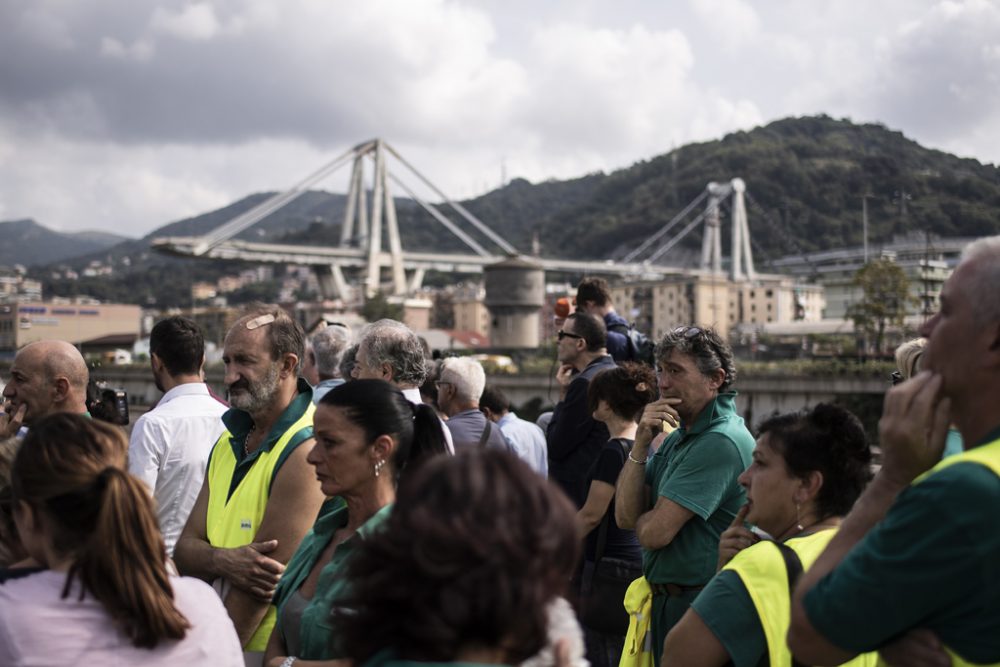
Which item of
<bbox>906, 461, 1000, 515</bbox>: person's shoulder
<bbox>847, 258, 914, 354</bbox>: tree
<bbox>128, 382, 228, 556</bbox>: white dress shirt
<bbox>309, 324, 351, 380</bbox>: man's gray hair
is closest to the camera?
<bbox>906, 461, 1000, 515</bbox>: person's shoulder

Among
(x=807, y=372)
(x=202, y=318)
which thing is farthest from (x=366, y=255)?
(x=807, y=372)

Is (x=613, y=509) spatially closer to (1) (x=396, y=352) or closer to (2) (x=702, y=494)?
(2) (x=702, y=494)

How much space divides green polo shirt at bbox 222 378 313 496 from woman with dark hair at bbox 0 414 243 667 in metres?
1.34

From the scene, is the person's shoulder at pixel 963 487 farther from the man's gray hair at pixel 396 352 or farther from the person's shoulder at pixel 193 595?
the man's gray hair at pixel 396 352

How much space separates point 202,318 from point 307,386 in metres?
124

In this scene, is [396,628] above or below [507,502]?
below

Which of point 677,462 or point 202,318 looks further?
point 202,318

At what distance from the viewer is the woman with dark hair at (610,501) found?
4305mm

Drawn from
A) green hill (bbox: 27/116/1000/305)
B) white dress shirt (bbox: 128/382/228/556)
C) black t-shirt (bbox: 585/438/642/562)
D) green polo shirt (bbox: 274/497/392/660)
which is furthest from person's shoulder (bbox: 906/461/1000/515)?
green hill (bbox: 27/116/1000/305)

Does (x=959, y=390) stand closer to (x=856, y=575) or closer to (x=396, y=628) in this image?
(x=856, y=575)

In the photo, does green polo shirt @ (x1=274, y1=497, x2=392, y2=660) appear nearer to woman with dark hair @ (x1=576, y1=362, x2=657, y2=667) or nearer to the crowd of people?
the crowd of people

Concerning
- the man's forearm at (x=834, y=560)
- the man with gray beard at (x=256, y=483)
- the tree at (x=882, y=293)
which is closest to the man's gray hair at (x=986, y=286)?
the man's forearm at (x=834, y=560)

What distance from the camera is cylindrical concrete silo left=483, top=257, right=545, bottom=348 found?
111 feet

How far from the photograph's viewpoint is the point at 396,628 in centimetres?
153
